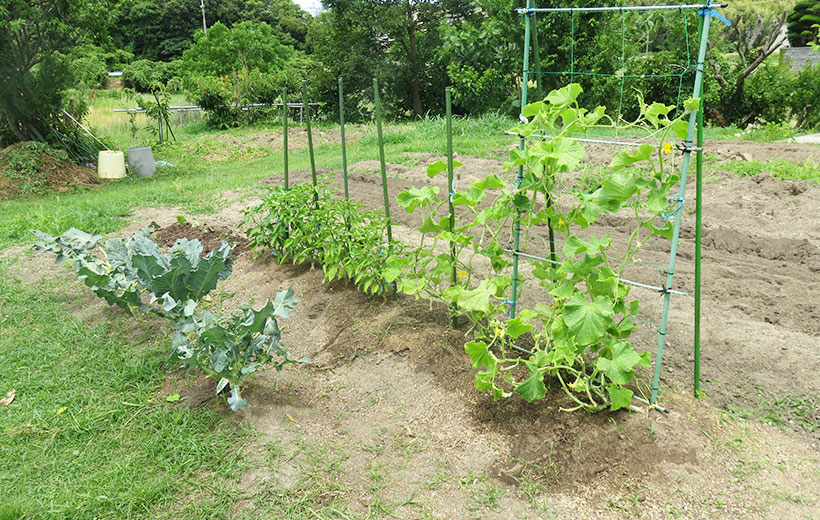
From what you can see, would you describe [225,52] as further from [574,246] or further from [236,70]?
[574,246]

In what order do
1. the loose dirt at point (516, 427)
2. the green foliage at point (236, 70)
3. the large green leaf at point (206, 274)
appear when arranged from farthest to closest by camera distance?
1. the green foliage at point (236, 70)
2. the large green leaf at point (206, 274)
3. the loose dirt at point (516, 427)

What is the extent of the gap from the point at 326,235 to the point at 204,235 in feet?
5.98

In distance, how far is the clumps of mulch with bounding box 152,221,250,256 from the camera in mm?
4732

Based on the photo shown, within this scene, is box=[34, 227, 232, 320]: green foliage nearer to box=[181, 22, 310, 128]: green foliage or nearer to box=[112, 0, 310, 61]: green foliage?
box=[181, 22, 310, 128]: green foliage

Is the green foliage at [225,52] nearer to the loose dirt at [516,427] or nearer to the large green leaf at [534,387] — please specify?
the loose dirt at [516,427]

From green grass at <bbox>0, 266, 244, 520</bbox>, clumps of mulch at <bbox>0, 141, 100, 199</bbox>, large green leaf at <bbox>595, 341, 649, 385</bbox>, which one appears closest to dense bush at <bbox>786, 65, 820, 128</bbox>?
large green leaf at <bbox>595, 341, 649, 385</bbox>

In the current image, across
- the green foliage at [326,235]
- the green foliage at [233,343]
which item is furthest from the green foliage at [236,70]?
the green foliage at [233,343]

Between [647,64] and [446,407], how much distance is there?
37.6ft

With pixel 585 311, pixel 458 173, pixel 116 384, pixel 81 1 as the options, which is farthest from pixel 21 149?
pixel 585 311

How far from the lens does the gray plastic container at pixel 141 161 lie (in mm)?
8617

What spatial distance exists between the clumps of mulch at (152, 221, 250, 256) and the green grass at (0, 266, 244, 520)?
136 centimetres

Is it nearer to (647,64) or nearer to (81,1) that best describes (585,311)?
(81,1)

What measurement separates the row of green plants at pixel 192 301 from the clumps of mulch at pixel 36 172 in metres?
4.78

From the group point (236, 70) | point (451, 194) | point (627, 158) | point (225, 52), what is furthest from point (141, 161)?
point (225, 52)
